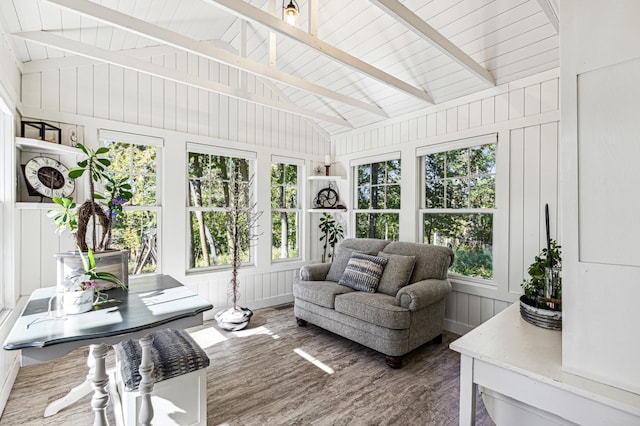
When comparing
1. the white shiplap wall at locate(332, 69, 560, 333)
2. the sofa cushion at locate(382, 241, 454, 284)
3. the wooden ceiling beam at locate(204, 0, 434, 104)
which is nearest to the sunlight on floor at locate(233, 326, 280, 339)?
the sofa cushion at locate(382, 241, 454, 284)

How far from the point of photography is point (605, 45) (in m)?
0.96

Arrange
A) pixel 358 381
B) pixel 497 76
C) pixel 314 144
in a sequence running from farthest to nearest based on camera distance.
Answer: pixel 314 144 → pixel 497 76 → pixel 358 381

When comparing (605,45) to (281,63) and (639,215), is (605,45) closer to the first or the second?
(639,215)

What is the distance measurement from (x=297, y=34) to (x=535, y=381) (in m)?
2.51

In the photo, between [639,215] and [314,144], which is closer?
[639,215]

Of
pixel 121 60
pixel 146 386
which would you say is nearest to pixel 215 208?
pixel 121 60

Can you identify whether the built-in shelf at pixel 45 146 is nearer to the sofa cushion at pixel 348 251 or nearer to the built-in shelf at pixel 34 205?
the built-in shelf at pixel 34 205

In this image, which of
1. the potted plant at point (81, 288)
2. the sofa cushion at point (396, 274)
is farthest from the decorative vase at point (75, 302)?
the sofa cushion at point (396, 274)

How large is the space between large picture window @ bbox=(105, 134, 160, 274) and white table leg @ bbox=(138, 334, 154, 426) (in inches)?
89.7

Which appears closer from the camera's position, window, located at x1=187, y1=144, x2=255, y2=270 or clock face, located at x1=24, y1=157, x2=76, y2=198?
clock face, located at x1=24, y1=157, x2=76, y2=198

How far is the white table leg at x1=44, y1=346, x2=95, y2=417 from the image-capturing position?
2039 mm

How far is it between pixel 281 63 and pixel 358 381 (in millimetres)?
3912

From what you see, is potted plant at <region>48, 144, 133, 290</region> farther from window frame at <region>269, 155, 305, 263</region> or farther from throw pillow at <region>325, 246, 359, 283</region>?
window frame at <region>269, 155, 305, 263</region>

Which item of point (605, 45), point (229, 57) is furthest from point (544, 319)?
point (229, 57)
